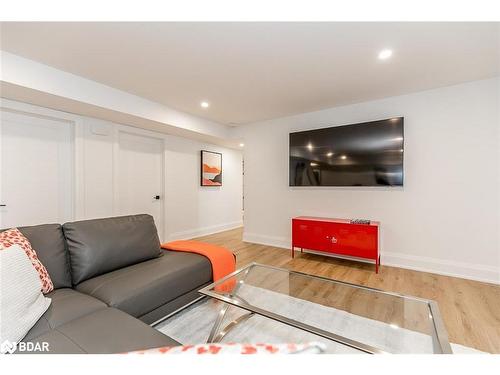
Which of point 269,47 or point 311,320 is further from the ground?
point 269,47

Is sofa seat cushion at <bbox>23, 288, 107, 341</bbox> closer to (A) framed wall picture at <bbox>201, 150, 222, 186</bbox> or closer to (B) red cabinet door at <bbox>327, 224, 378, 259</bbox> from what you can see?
(B) red cabinet door at <bbox>327, 224, 378, 259</bbox>

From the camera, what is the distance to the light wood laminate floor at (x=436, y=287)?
164cm

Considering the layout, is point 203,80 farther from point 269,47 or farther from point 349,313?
point 349,313

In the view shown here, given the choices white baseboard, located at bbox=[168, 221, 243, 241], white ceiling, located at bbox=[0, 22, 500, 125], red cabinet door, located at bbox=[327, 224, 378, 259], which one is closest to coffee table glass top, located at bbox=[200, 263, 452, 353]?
red cabinet door, located at bbox=[327, 224, 378, 259]

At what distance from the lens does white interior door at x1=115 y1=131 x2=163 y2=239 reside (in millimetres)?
3547

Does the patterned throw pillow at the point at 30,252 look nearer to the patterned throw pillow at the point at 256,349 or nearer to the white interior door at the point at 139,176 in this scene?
the patterned throw pillow at the point at 256,349

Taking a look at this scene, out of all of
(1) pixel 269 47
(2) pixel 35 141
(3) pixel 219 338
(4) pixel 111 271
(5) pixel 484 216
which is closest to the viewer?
(3) pixel 219 338

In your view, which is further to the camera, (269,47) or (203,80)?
(203,80)

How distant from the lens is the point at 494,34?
1792 mm

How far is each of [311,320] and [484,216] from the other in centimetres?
239

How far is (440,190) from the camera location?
110 inches

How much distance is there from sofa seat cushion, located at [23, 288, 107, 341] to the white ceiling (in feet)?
6.14
